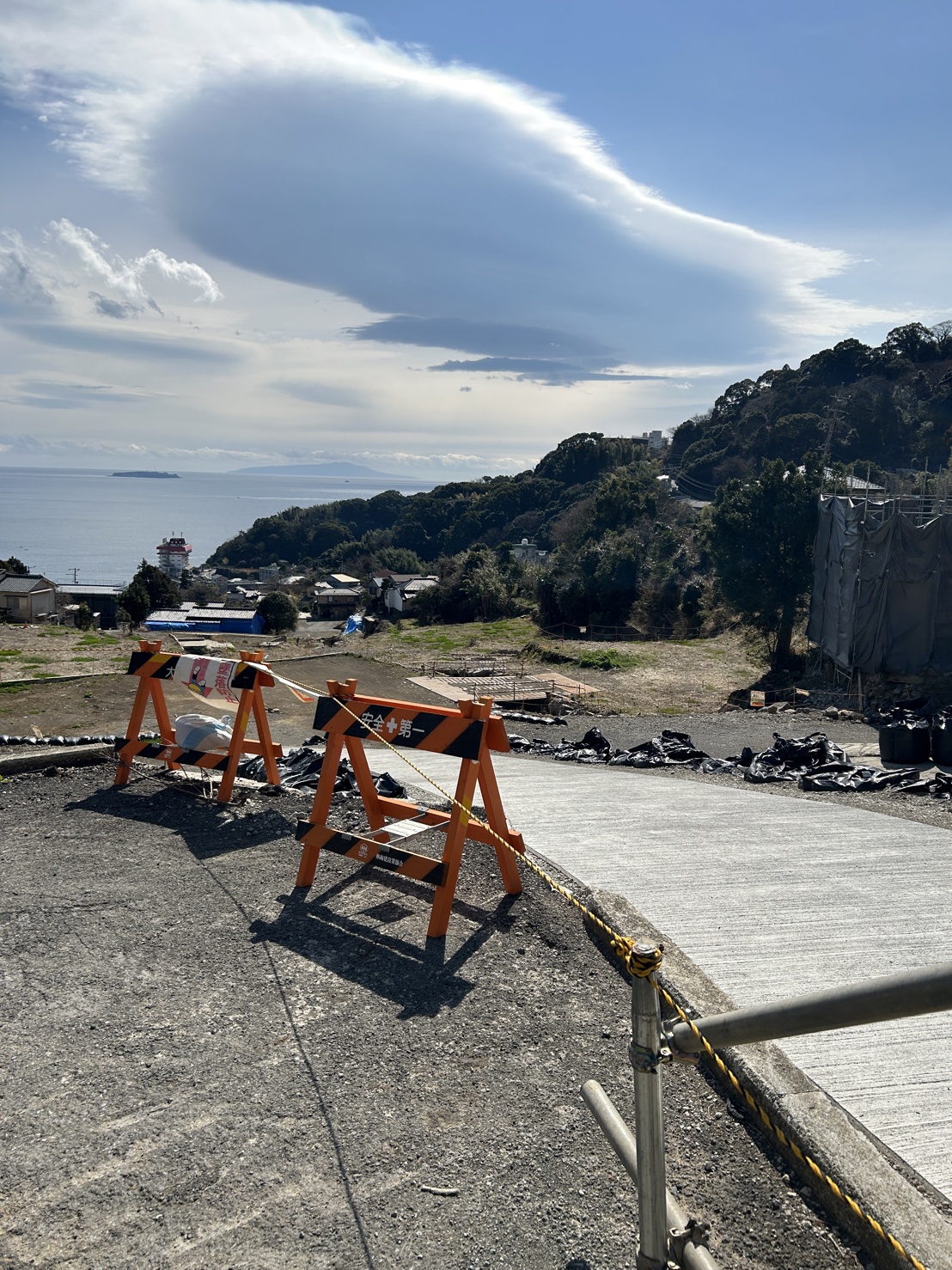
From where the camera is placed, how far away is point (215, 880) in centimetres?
623

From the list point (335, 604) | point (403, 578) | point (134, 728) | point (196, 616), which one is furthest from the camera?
point (403, 578)

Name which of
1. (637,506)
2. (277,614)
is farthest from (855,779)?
(637,506)

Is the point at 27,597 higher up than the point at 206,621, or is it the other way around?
the point at 27,597

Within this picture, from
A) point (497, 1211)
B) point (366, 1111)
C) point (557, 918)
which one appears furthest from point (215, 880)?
point (497, 1211)

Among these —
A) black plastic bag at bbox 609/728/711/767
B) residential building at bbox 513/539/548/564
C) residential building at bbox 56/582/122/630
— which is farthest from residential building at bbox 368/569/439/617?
black plastic bag at bbox 609/728/711/767

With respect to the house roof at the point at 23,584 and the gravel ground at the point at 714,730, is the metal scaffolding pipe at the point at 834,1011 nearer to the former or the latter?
the gravel ground at the point at 714,730

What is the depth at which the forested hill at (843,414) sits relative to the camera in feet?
244

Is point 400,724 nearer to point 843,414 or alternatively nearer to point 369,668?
point 369,668

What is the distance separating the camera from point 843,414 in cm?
7731

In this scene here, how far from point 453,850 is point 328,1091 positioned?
5.99 feet

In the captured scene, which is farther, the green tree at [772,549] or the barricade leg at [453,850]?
the green tree at [772,549]

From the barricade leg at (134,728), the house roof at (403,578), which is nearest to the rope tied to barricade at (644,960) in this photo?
the barricade leg at (134,728)

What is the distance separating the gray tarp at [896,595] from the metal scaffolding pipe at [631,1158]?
21.7m

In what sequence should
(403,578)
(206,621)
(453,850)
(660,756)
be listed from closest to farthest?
(453,850) < (660,756) < (206,621) < (403,578)
